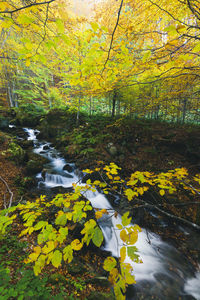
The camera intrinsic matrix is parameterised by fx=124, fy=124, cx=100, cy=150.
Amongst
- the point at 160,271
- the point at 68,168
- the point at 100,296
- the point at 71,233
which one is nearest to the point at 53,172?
the point at 68,168

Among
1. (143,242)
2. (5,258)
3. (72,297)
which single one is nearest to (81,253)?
(72,297)

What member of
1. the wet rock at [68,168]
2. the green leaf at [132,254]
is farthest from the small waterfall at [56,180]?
the green leaf at [132,254]

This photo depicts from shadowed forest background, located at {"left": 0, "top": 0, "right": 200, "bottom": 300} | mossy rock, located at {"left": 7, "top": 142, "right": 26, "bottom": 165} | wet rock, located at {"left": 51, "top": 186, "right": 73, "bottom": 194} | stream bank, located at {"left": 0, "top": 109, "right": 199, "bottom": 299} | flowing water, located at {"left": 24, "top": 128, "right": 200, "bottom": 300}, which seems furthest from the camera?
mossy rock, located at {"left": 7, "top": 142, "right": 26, "bottom": 165}

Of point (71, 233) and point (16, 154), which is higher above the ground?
point (16, 154)

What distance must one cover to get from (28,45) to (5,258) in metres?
3.59

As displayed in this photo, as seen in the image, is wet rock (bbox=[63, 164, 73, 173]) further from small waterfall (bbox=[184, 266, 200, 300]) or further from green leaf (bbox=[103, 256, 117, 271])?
green leaf (bbox=[103, 256, 117, 271])

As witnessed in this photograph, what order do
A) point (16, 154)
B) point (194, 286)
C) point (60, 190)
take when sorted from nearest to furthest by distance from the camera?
point (194, 286)
point (60, 190)
point (16, 154)

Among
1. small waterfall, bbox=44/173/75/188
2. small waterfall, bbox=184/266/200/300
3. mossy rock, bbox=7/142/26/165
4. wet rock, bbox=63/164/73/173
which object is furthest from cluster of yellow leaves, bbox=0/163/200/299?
mossy rock, bbox=7/142/26/165

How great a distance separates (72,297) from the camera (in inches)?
84.7

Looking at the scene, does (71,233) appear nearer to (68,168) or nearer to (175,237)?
(175,237)

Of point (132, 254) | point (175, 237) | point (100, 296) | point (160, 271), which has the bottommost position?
point (160, 271)

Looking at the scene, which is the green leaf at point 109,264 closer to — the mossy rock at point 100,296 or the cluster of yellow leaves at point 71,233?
the cluster of yellow leaves at point 71,233

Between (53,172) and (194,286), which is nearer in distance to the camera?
(194,286)

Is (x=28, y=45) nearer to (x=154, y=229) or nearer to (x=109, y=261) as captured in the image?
(x=109, y=261)
